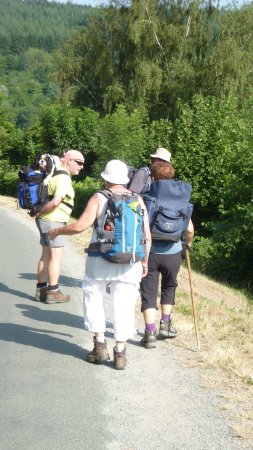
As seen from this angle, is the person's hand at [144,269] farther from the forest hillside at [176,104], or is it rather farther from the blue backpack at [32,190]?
the forest hillside at [176,104]

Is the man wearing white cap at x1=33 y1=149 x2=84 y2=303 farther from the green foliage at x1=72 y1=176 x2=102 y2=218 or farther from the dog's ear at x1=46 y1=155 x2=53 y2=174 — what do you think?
the green foliage at x1=72 y1=176 x2=102 y2=218

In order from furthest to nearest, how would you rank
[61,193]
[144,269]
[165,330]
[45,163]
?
[45,163]
[61,193]
[165,330]
[144,269]

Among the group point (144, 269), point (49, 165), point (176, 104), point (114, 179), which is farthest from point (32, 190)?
point (176, 104)

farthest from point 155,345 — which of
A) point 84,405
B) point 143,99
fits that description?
point 143,99

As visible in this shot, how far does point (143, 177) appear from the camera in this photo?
748cm

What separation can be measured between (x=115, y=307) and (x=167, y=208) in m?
1.27

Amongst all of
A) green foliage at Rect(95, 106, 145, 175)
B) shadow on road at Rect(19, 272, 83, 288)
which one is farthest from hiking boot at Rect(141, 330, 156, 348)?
green foliage at Rect(95, 106, 145, 175)

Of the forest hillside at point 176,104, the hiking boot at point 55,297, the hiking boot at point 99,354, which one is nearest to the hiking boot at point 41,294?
the hiking boot at point 55,297

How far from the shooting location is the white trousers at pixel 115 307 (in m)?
5.99

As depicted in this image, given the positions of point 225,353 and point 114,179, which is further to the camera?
point 225,353

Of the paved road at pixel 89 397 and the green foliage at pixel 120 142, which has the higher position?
the paved road at pixel 89 397

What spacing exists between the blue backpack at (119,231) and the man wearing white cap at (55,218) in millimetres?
2683

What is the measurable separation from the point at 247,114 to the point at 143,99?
10.7 metres

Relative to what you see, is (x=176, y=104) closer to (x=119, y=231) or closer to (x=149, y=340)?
(x=149, y=340)
